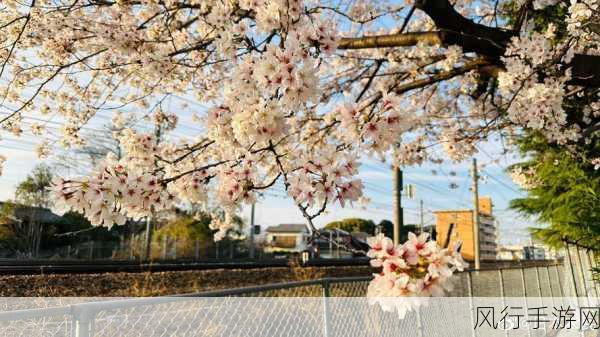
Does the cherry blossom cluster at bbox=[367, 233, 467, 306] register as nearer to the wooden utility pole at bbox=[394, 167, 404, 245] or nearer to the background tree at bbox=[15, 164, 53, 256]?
the wooden utility pole at bbox=[394, 167, 404, 245]

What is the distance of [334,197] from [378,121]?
42 centimetres

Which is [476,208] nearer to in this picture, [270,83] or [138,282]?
[138,282]

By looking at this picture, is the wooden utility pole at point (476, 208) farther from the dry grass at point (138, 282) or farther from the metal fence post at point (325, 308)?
the metal fence post at point (325, 308)

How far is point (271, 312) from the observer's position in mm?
3420

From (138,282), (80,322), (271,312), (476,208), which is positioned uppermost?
(476,208)

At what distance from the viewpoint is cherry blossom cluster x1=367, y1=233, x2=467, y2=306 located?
4.91 feet

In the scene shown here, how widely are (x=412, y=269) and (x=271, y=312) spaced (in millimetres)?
2136

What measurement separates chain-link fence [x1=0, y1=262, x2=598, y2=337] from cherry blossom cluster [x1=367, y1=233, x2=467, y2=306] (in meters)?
0.16

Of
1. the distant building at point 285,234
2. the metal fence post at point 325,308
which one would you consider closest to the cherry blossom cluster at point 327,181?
the metal fence post at point 325,308

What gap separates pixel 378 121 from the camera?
201 cm

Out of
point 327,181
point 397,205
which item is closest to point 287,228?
point 397,205

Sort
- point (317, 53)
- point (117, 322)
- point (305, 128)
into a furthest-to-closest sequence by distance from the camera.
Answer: point (305, 128), point (117, 322), point (317, 53)

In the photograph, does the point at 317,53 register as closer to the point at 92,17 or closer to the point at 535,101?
the point at 535,101

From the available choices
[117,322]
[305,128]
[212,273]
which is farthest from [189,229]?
[117,322]
